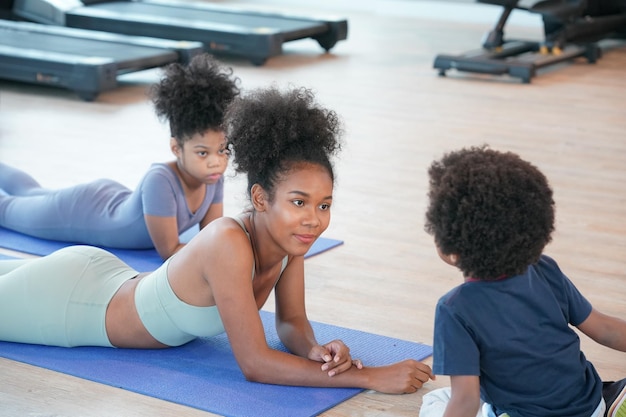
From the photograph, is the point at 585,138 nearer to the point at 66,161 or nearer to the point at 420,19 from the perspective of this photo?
the point at 66,161

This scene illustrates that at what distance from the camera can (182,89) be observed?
3.03 m

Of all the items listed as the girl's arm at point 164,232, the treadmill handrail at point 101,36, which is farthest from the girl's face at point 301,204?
the treadmill handrail at point 101,36

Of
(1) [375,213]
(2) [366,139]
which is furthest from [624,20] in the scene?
(1) [375,213]

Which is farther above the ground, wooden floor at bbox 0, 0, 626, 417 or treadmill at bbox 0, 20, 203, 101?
treadmill at bbox 0, 20, 203, 101

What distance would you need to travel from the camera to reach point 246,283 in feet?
7.32

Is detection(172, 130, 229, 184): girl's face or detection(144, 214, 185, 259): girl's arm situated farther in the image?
detection(144, 214, 185, 259): girl's arm

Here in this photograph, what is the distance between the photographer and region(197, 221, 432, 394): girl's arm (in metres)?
2.23

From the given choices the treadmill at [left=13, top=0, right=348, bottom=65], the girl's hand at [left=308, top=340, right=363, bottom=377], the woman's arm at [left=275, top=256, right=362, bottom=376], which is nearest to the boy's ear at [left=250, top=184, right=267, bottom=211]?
the woman's arm at [left=275, top=256, right=362, bottom=376]

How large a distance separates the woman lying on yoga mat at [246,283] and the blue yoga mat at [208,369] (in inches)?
1.2

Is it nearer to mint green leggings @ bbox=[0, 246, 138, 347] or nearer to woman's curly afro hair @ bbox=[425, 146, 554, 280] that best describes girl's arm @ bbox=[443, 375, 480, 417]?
woman's curly afro hair @ bbox=[425, 146, 554, 280]

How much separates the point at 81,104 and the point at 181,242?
8.91 feet

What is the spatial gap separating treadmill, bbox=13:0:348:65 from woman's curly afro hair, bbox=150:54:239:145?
4011 mm

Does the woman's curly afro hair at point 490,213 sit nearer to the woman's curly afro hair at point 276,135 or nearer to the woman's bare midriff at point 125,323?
the woman's curly afro hair at point 276,135

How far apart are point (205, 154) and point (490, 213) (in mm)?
1483
